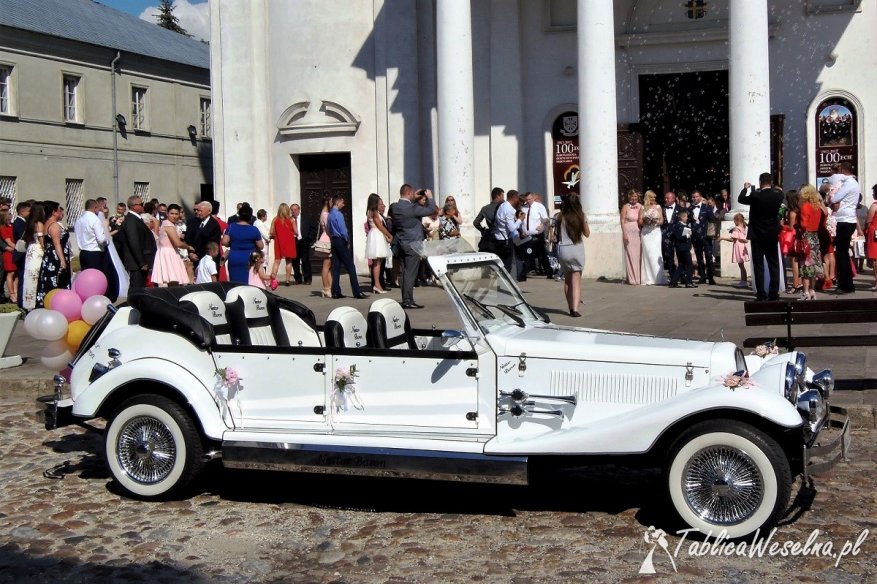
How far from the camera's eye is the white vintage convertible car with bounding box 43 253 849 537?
5.77 metres

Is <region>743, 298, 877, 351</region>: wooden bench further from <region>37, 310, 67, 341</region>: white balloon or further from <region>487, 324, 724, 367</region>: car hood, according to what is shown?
<region>37, 310, 67, 341</region>: white balloon

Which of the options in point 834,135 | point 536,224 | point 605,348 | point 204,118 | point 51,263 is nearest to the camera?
point 605,348

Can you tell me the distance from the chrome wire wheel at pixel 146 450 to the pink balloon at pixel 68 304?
194 cm

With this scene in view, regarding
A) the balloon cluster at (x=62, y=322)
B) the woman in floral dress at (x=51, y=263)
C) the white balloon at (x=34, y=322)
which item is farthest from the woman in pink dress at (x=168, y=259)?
the white balloon at (x=34, y=322)

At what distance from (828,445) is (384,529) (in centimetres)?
244

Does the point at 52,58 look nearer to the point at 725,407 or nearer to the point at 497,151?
the point at 497,151

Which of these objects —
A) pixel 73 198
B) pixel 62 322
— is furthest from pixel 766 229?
pixel 73 198

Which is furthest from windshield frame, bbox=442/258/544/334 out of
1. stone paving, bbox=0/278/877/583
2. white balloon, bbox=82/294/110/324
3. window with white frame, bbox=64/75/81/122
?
window with white frame, bbox=64/75/81/122

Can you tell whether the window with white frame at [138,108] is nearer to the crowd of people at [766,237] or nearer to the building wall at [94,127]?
the building wall at [94,127]

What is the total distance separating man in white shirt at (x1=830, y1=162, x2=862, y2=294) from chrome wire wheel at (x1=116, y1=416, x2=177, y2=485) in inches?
486

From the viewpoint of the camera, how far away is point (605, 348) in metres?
6.14

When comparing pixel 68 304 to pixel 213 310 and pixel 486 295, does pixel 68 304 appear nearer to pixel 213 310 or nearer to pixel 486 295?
pixel 213 310

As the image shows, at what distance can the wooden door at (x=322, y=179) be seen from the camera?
25156mm

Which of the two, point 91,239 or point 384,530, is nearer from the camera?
point 384,530
